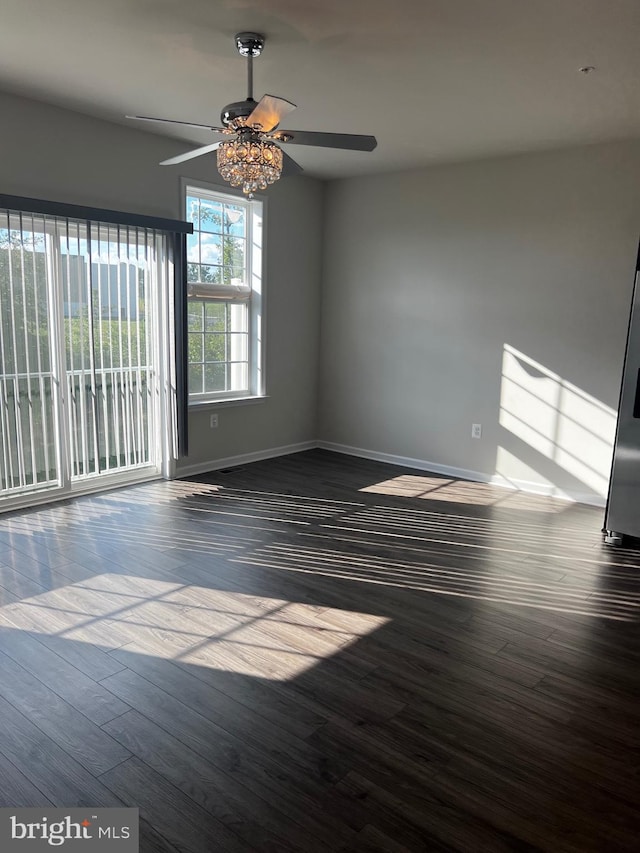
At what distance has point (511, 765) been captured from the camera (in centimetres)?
200

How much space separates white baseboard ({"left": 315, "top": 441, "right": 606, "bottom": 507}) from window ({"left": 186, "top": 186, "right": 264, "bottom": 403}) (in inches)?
45.3

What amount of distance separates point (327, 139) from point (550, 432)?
3.21m

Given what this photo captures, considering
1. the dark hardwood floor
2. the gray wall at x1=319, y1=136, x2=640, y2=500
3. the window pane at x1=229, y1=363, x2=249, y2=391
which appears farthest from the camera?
the window pane at x1=229, y1=363, x2=249, y2=391

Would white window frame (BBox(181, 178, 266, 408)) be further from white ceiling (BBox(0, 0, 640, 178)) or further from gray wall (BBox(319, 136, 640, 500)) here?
white ceiling (BBox(0, 0, 640, 178))

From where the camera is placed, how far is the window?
5246mm

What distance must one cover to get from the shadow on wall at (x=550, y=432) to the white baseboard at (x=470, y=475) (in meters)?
0.01

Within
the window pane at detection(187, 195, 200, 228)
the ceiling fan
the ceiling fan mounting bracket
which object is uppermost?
the ceiling fan mounting bracket

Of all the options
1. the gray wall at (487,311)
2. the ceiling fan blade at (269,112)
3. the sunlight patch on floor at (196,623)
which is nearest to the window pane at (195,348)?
the gray wall at (487,311)

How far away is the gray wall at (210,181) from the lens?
402 cm

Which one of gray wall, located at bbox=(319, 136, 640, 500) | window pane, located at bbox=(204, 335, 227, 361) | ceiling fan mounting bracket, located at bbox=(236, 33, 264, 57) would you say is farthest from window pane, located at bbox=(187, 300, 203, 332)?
ceiling fan mounting bracket, located at bbox=(236, 33, 264, 57)

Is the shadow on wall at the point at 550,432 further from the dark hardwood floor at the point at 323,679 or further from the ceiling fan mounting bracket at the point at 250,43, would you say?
the ceiling fan mounting bracket at the point at 250,43

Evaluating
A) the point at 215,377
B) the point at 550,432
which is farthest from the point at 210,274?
the point at 550,432

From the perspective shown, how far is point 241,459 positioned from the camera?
5.81 metres

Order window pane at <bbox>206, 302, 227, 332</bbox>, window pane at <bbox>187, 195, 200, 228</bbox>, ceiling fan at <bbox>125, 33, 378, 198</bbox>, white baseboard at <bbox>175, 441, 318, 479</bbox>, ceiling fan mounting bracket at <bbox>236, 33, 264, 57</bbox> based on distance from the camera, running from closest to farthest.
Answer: ceiling fan at <bbox>125, 33, 378, 198</bbox> → ceiling fan mounting bracket at <bbox>236, 33, 264, 57</bbox> → window pane at <bbox>187, 195, 200, 228</bbox> → white baseboard at <bbox>175, 441, 318, 479</bbox> → window pane at <bbox>206, 302, 227, 332</bbox>
